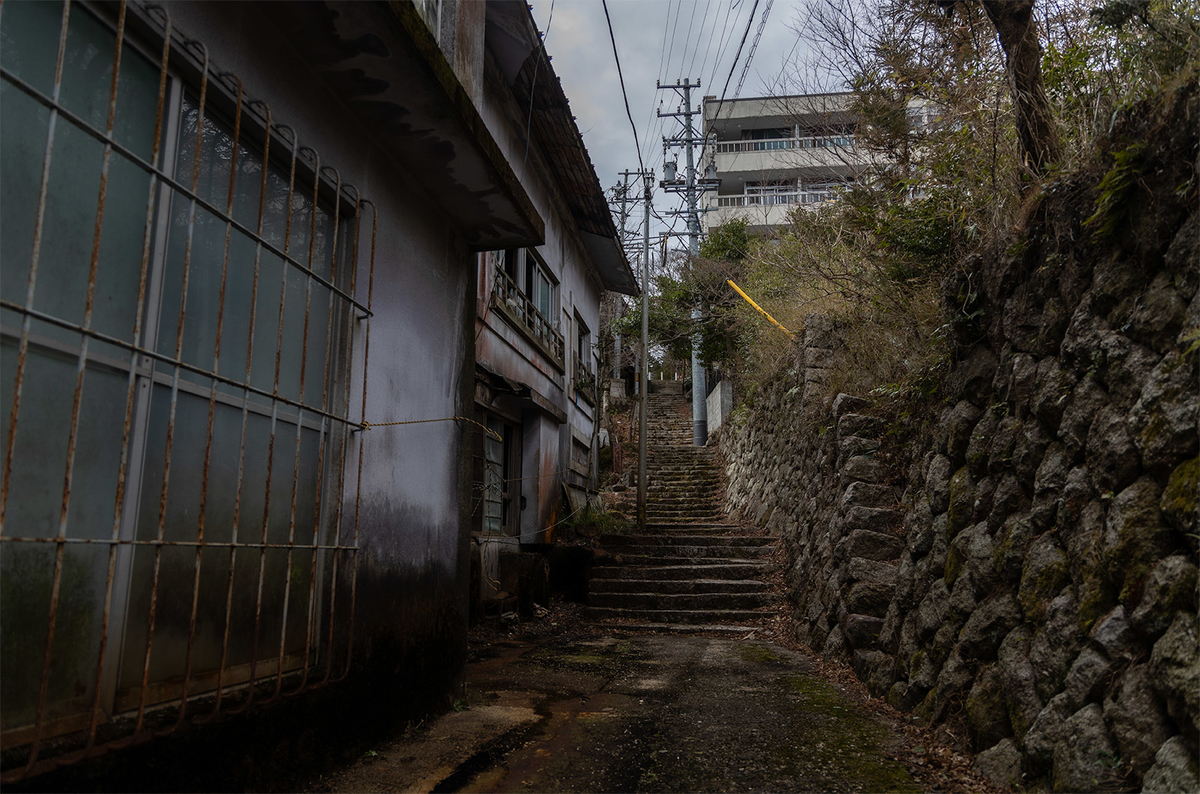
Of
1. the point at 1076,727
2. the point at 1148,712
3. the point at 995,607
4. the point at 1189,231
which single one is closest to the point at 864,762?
the point at 995,607

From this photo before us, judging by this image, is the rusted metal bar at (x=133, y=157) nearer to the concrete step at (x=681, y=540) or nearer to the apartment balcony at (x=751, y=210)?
the concrete step at (x=681, y=540)

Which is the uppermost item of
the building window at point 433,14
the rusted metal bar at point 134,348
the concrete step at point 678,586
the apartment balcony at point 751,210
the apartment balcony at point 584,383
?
the apartment balcony at point 751,210

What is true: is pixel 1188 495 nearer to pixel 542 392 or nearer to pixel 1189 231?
pixel 1189 231

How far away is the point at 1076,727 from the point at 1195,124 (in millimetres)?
2366

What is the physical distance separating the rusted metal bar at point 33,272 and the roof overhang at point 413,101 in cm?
118

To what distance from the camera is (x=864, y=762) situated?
396cm

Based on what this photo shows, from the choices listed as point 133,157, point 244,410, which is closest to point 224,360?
point 244,410

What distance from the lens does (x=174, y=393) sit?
261 centimetres

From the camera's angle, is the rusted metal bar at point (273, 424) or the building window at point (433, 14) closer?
the rusted metal bar at point (273, 424)

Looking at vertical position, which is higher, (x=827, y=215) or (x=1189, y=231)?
(x=827, y=215)

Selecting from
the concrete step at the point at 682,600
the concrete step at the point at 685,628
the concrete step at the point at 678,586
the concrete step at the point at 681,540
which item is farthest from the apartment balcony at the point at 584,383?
the concrete step at the point at 685,628

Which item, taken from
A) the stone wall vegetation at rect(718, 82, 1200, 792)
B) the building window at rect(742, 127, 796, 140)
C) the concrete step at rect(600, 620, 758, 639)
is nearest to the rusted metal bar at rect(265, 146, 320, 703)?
the stone wall vegetation at rect(718, 82, 1200, 792)

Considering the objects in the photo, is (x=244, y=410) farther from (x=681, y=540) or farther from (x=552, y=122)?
(x=681, y=540)

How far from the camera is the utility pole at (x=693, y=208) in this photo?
1989cm
